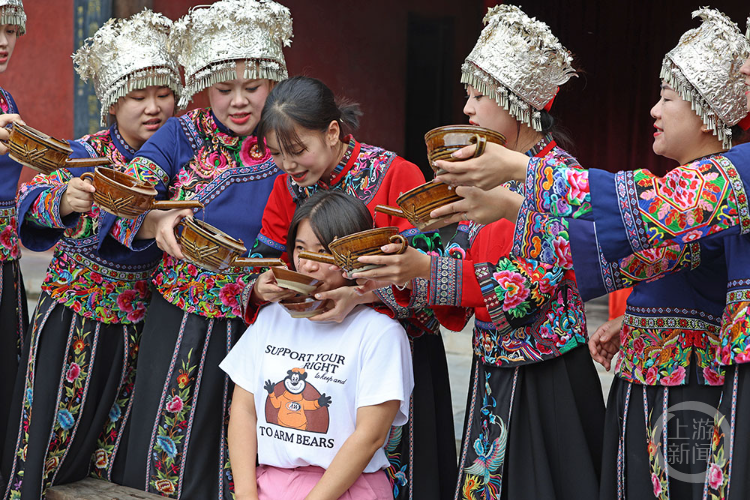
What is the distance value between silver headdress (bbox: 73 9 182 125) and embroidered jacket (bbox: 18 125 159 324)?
0.57ft

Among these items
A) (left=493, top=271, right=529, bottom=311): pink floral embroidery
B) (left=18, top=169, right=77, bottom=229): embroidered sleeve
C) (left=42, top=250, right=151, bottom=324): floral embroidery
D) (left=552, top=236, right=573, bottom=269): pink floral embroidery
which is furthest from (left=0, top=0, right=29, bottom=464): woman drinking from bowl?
(left=552, top=236, right=573, bottom=269): pink floral embroidery

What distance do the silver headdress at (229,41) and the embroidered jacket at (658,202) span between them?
1371 millimetres

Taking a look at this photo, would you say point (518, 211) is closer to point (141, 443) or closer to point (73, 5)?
point (141, 443)

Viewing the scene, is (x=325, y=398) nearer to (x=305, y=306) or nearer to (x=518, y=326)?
(x=305, y=306)

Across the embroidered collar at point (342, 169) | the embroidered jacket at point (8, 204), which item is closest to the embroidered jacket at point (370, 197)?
the embroidered collar at point (342, 169)

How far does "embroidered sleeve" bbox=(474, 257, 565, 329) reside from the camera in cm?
228

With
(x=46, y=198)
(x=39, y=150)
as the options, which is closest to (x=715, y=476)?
(x=39, y=150)

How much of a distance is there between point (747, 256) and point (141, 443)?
2.03 meters

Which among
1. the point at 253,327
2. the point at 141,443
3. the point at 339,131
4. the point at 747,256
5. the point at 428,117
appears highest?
the point at 428,117

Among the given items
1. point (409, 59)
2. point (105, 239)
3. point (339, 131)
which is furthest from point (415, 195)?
point (409, 59)

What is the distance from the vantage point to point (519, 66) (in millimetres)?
2527

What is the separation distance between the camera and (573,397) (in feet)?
7.88

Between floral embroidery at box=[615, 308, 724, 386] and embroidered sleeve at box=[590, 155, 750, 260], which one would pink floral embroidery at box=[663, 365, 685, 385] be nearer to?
floral embroidery at box=[615, 308, 724, 386]

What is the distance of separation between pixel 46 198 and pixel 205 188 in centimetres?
61
